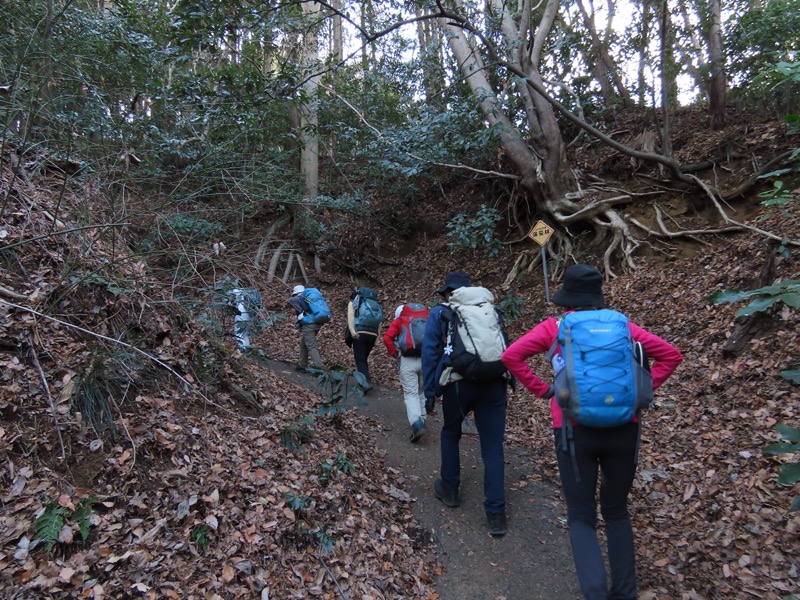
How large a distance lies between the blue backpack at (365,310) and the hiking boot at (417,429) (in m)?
2.20

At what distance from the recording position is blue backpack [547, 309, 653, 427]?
9.00ft

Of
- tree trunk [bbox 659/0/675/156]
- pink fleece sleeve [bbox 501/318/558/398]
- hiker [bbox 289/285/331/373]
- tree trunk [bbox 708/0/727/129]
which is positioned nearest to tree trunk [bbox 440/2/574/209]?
tree trunk [bbox 659/0/675/156]

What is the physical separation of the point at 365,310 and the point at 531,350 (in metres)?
4.74

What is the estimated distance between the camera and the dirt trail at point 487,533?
11.7 feet

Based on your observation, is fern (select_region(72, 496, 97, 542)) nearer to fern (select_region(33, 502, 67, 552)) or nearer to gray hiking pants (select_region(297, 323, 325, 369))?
fern (select_region(33, 502, 67, 552))

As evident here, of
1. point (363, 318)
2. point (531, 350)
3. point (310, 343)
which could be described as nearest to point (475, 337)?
point (531, 350)

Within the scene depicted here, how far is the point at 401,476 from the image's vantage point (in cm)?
509

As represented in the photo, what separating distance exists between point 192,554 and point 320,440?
198cm

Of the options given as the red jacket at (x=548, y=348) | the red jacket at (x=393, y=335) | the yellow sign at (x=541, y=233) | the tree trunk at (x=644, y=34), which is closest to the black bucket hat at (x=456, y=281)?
the red jacket at (x=548, y=348)

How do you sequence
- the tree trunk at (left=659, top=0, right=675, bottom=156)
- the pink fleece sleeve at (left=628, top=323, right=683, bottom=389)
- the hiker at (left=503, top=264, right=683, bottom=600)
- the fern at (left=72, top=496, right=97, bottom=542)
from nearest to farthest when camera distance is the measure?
the fern at (left=72, top=496, right=97, bottom=542), the hiker at (left=503, top=264, right=683, bottom=600), the pink fleece sleeve at (left=628, top=323, right=683, bottom=389), the tree trunk at (left=659, top=0, right=675, bottom=156)

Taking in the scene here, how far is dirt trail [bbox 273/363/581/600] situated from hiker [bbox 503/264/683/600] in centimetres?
70

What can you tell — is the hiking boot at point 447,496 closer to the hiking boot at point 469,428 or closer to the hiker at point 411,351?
the hiker at point 411,351

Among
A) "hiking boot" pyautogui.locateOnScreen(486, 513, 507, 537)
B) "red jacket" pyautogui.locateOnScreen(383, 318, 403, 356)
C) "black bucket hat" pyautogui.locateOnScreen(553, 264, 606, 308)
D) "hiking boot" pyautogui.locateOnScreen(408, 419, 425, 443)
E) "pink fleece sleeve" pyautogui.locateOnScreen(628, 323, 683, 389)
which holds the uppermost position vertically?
"black bucket hat" pyautogui.locateOnScreen(553, 264, 606, 308)

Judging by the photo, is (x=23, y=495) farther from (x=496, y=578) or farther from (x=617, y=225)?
(x=617, y=225)
